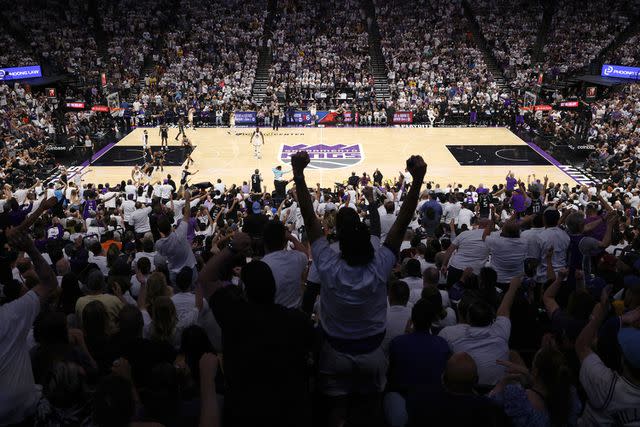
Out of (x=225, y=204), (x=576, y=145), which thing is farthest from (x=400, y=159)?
(x=225, y=204)

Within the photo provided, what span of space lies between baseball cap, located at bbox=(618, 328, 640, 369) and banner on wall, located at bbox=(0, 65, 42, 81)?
1172 inches

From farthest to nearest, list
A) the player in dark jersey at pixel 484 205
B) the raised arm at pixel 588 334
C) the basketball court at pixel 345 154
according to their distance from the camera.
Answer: the basketball court at pixel 345 154 → the player in dark jersey at pixel 484 205 → the raised arm at pixel 588 334

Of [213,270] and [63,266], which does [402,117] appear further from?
[213,270]

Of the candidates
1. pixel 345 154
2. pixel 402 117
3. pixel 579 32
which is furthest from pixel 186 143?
pixel 579 32

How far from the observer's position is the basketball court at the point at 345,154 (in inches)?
915

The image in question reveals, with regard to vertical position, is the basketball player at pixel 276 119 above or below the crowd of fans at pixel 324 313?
below

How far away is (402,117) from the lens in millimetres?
32219

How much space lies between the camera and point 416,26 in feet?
126

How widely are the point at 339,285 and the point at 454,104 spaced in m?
30.6

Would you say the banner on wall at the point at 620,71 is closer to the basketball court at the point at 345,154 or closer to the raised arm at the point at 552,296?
the basketball court at the point at 345,154

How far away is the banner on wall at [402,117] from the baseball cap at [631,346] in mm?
29331

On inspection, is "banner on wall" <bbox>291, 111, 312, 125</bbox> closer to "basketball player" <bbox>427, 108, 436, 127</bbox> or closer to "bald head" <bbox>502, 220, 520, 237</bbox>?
"basketball player" <bbox>427, 108, 436, 127</bbox>

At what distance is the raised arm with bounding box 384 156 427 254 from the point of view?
3.76 m

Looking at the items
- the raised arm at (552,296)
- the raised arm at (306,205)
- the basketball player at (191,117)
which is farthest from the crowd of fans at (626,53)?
the raised arm at (306,205)
